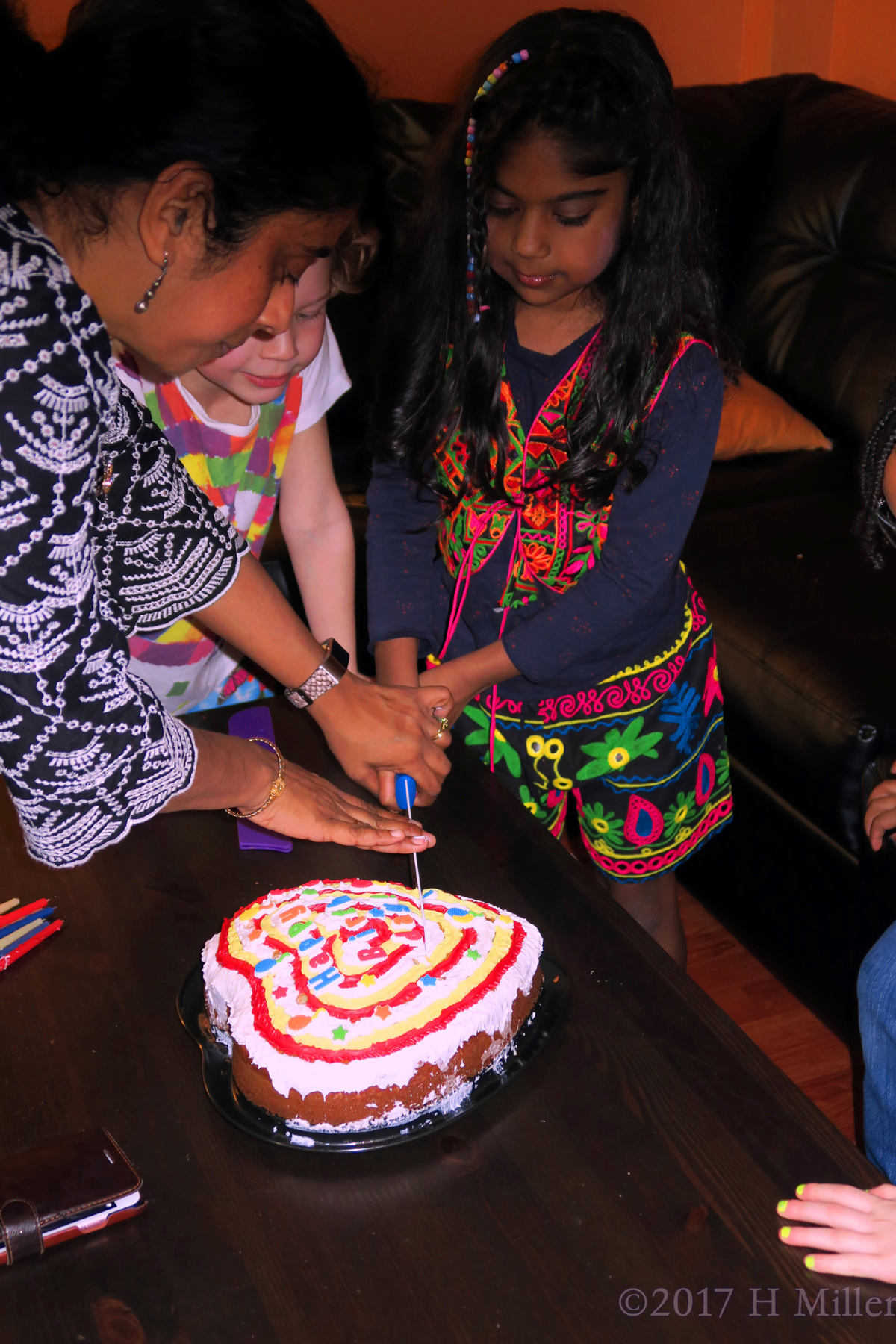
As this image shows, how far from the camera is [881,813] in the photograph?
1.51 meters

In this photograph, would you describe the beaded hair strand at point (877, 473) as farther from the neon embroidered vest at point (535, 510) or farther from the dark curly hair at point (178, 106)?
the dark curly hair at point (178, 106)

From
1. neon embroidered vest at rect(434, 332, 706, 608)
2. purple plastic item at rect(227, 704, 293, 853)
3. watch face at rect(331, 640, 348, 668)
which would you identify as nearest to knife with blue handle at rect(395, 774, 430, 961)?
purple plastic item at rect(227, 704, 293, 853)

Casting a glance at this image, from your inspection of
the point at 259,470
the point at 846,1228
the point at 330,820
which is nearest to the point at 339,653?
the point at 259,470

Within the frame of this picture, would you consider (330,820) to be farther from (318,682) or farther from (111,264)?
(111,264)

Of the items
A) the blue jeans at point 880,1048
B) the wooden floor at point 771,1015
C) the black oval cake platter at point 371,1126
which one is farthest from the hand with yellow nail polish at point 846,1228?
the wooden floor at point 771,1015

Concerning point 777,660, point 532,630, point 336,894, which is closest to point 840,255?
point 777,660

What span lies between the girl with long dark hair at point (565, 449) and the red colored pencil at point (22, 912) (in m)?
0.54

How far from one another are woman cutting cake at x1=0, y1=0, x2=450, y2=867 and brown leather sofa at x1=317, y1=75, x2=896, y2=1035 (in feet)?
3.29

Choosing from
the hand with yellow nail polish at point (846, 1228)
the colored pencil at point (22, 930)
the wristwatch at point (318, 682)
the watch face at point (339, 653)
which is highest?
the wristwatch at point (318, 682)

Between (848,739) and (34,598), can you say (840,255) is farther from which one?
(34,598)

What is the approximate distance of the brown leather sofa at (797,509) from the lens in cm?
182

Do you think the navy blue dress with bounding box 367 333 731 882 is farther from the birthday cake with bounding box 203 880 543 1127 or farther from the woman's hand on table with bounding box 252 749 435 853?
the birthday cake with bounding box 203 880 543 1127

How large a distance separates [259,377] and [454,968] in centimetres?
67

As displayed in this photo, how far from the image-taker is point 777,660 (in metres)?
1.90
